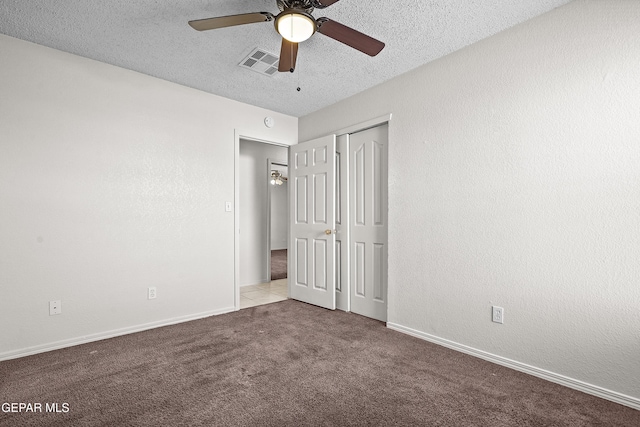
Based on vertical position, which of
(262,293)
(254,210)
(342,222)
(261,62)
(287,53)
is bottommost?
(262,293)

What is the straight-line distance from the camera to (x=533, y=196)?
2.23 metres

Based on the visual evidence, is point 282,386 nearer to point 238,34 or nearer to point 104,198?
point 104,198

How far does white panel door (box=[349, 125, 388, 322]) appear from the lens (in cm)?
340

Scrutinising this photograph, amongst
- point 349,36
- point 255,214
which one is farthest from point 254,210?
point 349,36

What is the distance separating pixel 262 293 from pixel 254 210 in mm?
1402

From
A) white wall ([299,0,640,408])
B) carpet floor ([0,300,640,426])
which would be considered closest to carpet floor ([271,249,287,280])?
carpet floor ([0,300,640,426])

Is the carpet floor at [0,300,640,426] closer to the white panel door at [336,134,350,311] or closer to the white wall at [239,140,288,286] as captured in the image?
the white panel door at [336,134,350,311]

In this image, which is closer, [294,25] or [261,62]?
[294,25]

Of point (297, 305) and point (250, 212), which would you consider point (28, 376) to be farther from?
point (250, 212)

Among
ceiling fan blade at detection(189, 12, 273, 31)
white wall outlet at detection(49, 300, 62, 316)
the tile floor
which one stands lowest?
the tile floor

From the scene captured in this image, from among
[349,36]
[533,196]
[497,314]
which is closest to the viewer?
[349,36]

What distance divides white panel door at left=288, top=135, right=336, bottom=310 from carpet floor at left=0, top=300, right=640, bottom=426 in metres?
1.03

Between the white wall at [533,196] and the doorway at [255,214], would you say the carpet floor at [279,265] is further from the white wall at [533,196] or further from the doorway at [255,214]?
the white wall at [533,196]

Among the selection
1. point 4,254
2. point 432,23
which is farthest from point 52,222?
point 432,23
